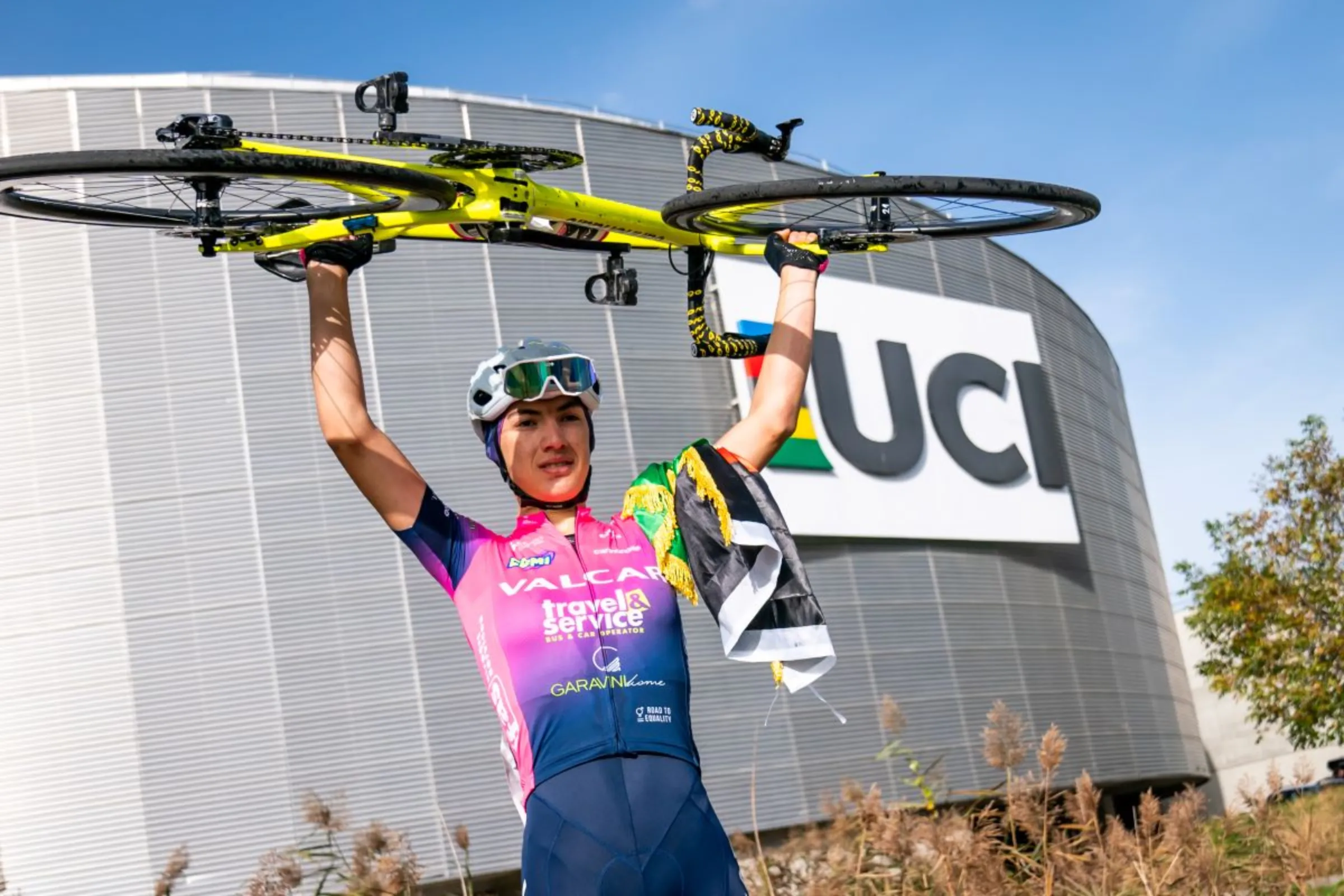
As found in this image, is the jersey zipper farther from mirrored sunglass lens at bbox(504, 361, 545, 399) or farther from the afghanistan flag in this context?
mirrored sunglass lens at bbox(504, 361, 545, 399)

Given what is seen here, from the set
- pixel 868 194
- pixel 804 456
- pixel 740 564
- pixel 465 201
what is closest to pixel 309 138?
pixel 465 201

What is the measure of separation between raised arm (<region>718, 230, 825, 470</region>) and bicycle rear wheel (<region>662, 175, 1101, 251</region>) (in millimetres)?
210

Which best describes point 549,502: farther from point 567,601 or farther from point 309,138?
point 309,138

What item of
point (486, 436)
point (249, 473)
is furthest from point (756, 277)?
point (486, 436)

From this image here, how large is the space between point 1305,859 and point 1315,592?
29109 mm

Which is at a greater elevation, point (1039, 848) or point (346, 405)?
point (346, 405)

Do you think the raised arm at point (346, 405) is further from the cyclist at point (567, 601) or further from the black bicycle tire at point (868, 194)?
the black bicycle tire at point (868, 194)

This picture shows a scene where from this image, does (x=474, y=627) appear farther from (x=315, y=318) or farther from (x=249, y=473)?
(x=249, y=473)

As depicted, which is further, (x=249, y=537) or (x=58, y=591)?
(x=249, y=537)

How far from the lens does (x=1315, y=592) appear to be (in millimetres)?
32969

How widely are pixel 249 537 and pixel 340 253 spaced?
52.3 ft

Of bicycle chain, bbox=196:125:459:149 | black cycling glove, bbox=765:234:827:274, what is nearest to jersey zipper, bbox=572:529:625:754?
black cycling glove, bbox=765:234:827:274

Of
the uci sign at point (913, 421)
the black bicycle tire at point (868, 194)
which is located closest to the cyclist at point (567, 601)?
the black bicycle tire at point (868, 194)

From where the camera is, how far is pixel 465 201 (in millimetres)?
5551
